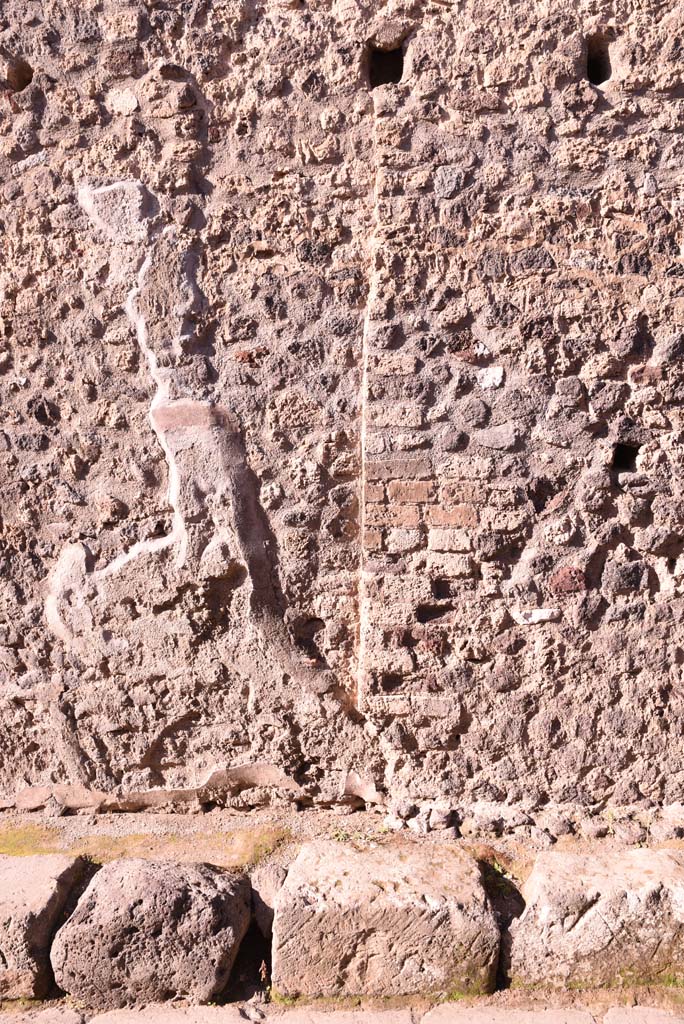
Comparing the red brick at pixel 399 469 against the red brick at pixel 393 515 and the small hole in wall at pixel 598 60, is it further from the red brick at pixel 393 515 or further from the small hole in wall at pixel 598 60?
the small hole in wall at pixel 598 60

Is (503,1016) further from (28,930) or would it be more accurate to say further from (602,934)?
(28,930)

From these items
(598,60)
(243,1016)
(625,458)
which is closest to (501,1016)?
(243,1016)

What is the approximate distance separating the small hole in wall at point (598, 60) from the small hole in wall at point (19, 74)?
1.80 meters

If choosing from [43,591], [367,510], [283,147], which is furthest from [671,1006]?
[283,147]

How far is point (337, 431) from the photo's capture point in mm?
2635

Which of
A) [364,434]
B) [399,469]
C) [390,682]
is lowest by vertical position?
[390,682]

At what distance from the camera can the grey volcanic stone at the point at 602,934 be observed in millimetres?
2240

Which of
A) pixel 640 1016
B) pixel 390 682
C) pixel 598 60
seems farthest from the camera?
pixel 390 682

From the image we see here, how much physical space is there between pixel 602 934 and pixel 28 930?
5.25 ft

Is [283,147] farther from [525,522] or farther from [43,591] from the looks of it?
[43,591]

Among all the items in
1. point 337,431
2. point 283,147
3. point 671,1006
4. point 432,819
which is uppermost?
point 283,147

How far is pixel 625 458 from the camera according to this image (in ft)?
8.54

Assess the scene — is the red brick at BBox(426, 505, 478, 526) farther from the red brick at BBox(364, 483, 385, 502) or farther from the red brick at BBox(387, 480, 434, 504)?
the red brick at BBox(364, 483, 385, 502)

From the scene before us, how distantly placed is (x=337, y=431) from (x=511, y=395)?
0.56 m
